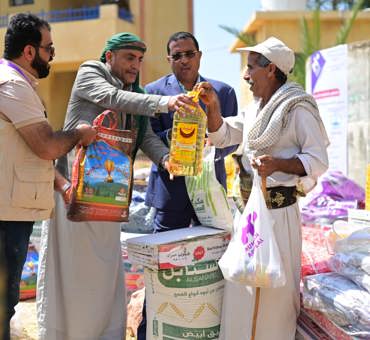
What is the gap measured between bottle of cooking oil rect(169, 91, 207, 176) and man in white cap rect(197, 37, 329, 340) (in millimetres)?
136

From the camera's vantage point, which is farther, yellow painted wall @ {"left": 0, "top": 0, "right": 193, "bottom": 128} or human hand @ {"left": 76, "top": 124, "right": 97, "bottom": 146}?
yellow painted wall @ {"left": 0, "top": 0, "right": 193, "bottom": 128}

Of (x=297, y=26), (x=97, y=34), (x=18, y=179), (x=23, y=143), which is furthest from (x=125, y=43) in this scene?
(x=97, y=34)

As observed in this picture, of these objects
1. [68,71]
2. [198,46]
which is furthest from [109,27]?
[198,46]

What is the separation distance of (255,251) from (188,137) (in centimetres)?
75

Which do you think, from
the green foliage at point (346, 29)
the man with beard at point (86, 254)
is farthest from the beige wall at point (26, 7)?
the man with beard at point (86, 254)

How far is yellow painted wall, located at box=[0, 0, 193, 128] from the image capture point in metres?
16.1

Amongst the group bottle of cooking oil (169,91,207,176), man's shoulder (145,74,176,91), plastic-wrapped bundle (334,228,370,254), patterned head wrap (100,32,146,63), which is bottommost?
plastic-wrapped bundle (334,228,370,254)

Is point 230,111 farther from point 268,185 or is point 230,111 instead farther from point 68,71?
point 68,71

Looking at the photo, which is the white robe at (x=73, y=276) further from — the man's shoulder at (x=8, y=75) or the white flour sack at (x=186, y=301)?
the man's shoulder at (x=8, y=75)

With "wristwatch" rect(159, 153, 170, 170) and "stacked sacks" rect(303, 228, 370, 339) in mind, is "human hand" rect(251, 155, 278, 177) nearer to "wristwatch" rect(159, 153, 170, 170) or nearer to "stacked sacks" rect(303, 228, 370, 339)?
"stacked sacks" rect(303, 228, 370, 339)

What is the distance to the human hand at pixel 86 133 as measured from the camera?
298cm

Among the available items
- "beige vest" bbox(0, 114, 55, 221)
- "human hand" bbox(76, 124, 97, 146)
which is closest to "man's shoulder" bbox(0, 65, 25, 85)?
"beige vest" bbox(0, 114, 55, 221)

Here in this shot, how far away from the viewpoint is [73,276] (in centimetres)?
343

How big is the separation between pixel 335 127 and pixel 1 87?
249 inches
